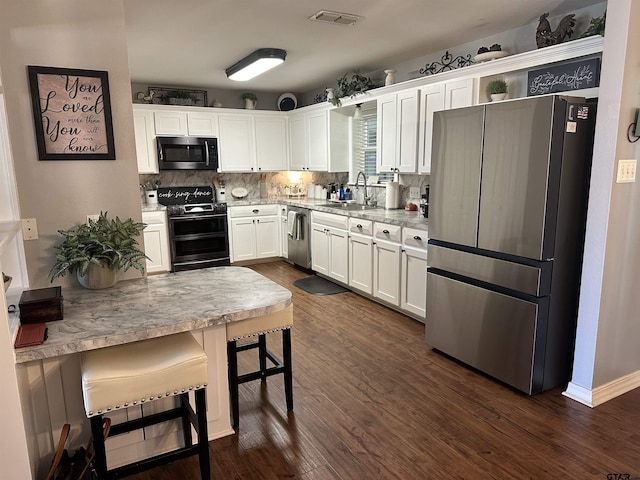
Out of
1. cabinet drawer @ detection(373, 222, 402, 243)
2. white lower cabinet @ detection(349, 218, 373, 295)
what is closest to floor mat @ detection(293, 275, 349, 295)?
white lower cabinet @ detection(349, 218, 373, 295)

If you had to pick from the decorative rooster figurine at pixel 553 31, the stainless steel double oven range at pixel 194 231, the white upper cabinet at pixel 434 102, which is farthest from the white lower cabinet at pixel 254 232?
the decorative rooster figurine at pixel 553 31

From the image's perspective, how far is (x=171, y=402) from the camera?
6.68 ft

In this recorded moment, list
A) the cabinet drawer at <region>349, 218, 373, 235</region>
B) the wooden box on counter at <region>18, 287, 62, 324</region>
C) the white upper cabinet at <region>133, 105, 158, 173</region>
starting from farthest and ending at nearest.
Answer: the white upper cabinet at <region>133, 105, 158, 173</region>
the cabinet drawer at <region>349, 218, 373, 235</region>
the wooden box on counter at <region>18, 287, 62, 324</region>

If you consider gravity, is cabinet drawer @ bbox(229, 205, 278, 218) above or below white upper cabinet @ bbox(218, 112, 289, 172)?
below

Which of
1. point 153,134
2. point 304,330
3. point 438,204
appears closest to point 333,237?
point 304,330

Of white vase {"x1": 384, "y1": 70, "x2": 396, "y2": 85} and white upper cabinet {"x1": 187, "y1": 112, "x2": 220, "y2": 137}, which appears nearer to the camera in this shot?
white vase {"x1": 384, "y1": 70, "x2": 396, "y2": 85}

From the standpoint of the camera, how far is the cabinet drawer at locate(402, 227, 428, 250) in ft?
11.5

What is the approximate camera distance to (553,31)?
10.2 feet

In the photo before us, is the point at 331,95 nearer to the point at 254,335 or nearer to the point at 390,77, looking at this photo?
the point at 390,77

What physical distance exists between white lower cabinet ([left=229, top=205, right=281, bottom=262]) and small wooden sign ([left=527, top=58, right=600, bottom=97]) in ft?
12.4

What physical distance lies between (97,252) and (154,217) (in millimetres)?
3419

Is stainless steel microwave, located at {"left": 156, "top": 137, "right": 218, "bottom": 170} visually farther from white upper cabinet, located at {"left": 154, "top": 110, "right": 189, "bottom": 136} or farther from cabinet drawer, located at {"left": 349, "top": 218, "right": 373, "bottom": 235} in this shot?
cabinet drawer, located at {"left": 349, "top": 218, "right": 373, "bottom": 235}

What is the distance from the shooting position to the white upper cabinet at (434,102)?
3.53m

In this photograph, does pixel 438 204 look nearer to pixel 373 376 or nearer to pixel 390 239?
pixel 390 239
